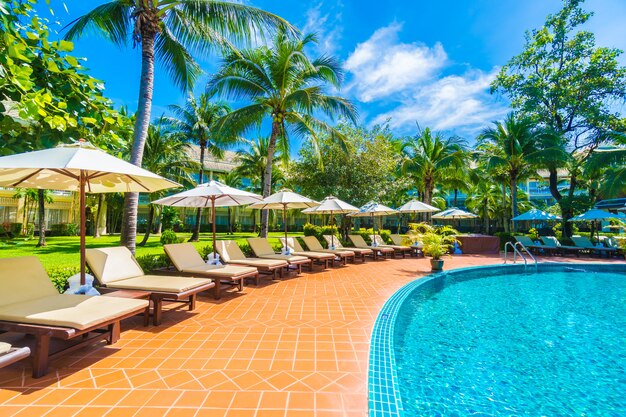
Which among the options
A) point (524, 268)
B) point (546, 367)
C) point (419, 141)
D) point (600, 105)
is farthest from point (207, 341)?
point (600, 105)

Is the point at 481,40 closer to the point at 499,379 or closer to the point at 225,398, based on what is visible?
the point at 499,379

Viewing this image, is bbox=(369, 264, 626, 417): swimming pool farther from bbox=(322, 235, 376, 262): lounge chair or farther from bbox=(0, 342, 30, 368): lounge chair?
bbox=(322, 235, 376, 262): lounge chair

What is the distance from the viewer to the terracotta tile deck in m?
2.61

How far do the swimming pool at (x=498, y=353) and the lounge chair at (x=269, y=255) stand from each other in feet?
10.3

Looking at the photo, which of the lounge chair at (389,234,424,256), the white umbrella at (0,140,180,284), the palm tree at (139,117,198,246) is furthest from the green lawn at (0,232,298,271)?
the lounge chair at (389,234,424,256)

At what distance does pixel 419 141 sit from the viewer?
→ 21.2m

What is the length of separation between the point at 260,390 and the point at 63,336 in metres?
2.01

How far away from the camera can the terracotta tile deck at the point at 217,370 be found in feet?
8.56

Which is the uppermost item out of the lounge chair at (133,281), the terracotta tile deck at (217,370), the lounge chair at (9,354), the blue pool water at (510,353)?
the lounge chair at (133,281)

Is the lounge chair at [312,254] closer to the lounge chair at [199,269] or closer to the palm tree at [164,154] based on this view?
the lounge chair at [199,269]

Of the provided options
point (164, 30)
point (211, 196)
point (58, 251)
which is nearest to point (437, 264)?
point (211, 196)

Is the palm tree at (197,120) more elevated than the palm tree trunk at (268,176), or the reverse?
the palm tree at (197,120)

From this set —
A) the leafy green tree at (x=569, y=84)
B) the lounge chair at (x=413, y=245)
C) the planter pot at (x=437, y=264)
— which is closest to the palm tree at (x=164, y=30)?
the planter pot at (x=437, y=264)

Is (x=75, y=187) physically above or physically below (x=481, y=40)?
below
